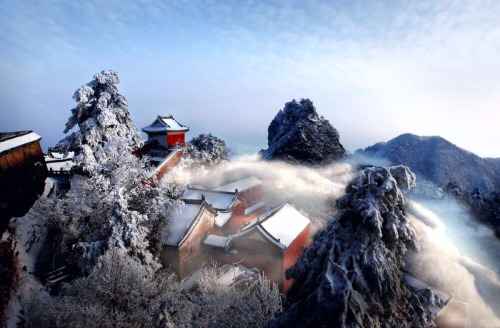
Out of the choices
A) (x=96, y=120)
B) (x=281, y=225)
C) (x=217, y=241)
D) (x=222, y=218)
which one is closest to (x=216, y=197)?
(x=222, y=218)

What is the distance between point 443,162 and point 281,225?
64300 millimetres

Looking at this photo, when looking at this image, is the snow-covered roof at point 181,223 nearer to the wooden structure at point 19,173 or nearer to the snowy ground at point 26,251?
the snowy ground at point 26,251

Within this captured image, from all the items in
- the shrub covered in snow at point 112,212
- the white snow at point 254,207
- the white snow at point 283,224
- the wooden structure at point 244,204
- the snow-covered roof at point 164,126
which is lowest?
the white snow at point 254,207

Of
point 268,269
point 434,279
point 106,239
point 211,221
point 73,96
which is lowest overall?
point 268,269

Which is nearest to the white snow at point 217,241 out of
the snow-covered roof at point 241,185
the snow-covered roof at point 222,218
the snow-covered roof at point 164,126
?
the snow-covered roof at point 222,218

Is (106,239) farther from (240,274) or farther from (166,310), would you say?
(240,274)

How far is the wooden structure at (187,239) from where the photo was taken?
2186cm

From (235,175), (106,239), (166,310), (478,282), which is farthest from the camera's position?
(235,175)

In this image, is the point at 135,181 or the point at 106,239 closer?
the point at 106,239

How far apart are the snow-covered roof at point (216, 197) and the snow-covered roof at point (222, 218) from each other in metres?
0.75

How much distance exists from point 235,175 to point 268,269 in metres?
22.0

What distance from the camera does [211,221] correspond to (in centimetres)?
2683

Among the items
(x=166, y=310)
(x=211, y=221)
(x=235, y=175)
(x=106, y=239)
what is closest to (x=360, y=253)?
(x=166, y=310)

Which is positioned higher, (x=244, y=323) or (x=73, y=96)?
(x=73, y=96)
